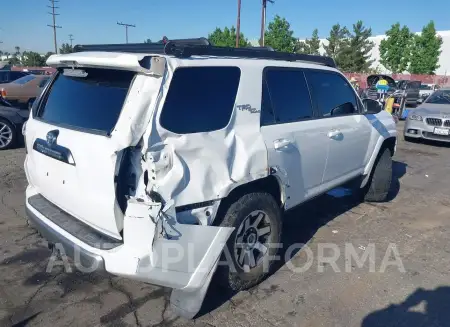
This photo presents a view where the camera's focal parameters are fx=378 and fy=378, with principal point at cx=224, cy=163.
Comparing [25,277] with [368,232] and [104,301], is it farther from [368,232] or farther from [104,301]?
[368,232]

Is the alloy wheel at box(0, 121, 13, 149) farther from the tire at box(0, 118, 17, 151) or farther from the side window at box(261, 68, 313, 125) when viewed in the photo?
the side window at box(261, 68, 313, 125)

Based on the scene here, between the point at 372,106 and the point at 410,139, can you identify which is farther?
the point at 410,139

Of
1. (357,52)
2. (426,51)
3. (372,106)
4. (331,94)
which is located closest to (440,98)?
(372,106)

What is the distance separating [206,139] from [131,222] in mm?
746

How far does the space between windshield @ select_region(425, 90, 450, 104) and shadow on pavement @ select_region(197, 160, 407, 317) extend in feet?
21.2

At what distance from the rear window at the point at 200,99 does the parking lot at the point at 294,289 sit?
4.71ft

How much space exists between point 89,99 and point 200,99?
81 cm

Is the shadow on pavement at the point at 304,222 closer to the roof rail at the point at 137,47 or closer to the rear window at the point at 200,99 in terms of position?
Result: the rear window at the point at 200,99

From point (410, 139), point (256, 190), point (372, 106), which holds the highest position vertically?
point (372, 106)

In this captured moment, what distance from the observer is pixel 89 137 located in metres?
2.47

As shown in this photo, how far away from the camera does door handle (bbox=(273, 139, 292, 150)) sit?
10.4 ft

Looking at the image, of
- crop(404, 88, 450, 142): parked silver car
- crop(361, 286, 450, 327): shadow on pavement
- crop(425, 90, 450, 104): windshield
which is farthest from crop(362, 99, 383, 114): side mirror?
crop(425, 90, 450, 104): windshield

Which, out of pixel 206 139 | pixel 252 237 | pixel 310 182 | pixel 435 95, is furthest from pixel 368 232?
pixel 435 95

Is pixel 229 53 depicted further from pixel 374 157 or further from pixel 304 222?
pixel 374 157
